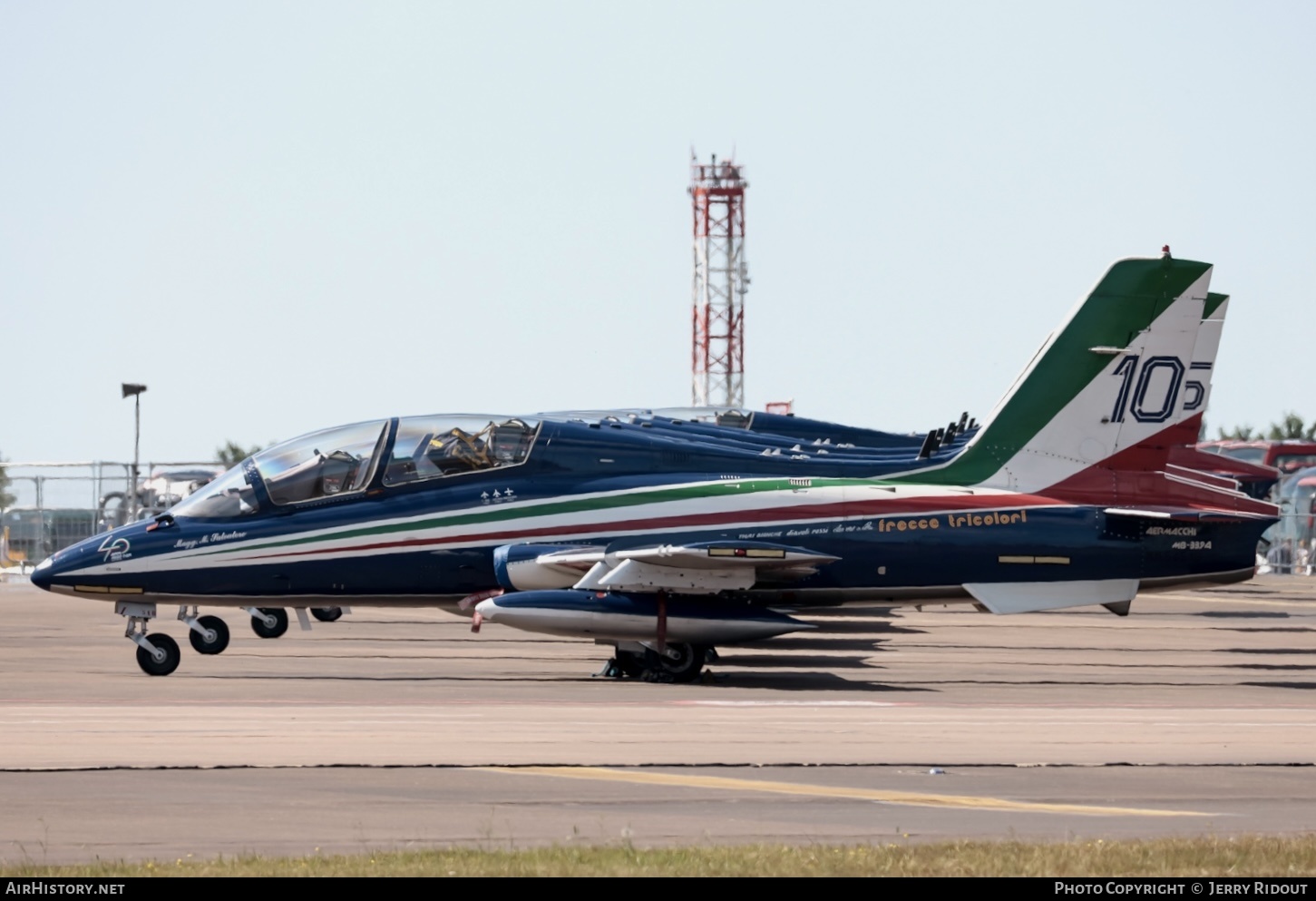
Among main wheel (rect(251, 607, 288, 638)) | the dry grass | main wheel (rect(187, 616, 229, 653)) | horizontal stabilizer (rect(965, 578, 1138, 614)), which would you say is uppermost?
the dry grass

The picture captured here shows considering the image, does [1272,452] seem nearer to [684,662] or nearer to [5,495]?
[5,495]

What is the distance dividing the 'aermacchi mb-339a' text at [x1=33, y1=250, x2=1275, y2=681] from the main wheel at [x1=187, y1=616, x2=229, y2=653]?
1.51m

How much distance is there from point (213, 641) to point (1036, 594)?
987cm

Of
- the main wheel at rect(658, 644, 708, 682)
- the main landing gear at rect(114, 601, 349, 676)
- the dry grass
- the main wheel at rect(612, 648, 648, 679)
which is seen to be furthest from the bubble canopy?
the dry grass

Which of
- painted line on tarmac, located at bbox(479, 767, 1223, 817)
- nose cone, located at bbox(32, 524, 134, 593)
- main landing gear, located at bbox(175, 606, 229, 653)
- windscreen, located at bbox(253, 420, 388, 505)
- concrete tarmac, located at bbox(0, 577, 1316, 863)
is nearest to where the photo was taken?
concrete tarmac, located at bbox(0, 577, 1316, 863)

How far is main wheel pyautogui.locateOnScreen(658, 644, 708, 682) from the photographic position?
58.7 feet

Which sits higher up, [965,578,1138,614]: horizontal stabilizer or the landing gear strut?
[965,578,1138,614]: horizontal stabilizer

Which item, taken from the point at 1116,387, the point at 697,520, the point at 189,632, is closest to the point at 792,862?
the point at 697,520

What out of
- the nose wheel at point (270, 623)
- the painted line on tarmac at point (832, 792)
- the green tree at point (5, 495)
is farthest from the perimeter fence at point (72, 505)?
the painted line on tarmac at point (832, 792)

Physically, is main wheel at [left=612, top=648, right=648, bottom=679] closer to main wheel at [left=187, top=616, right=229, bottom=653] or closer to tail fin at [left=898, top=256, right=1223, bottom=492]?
tail fin at [left=898, top=256, right=1223, bottom=492]

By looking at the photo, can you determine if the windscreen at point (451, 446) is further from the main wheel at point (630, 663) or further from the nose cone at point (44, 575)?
the nose cone at point (44, 575)
